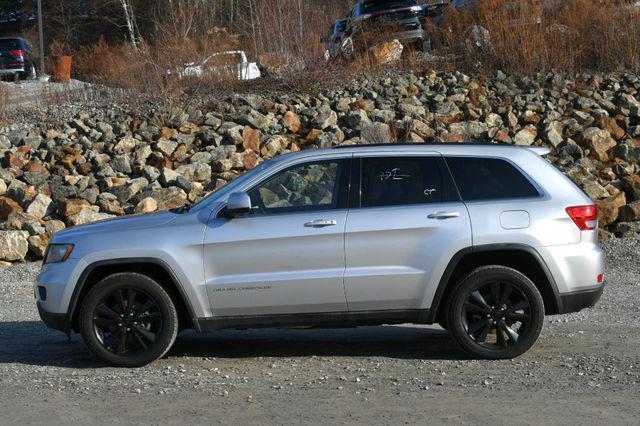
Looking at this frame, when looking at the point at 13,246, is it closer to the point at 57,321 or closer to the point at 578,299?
the point at 57,321

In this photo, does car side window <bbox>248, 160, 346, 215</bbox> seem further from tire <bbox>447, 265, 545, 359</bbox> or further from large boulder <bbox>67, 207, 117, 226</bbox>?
large boulder <bbox>67, 207, 117, 226</bbox>

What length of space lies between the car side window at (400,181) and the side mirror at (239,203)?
913mm

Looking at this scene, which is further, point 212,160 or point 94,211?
point 212,160

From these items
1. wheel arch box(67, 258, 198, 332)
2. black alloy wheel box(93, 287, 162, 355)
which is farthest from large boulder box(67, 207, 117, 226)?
black alloy wheel box(93, 287, 162, 355)

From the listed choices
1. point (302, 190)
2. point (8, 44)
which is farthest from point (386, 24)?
point (302, 190)

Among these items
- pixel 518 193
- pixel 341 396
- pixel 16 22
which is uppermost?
pixel 16 22

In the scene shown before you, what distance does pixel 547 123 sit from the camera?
21.0m

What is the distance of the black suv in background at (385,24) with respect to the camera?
25656 millimetres

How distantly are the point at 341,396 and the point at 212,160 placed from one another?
12563mm

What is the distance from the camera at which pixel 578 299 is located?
8016 mm

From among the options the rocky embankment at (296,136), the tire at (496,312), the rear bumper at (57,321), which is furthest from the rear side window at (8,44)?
the tire at (496,312)

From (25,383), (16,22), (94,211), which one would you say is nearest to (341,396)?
(25,383)

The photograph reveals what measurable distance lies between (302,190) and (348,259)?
2.21 feet

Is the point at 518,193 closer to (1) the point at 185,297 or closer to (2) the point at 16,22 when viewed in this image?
(1) the point at 185,297
